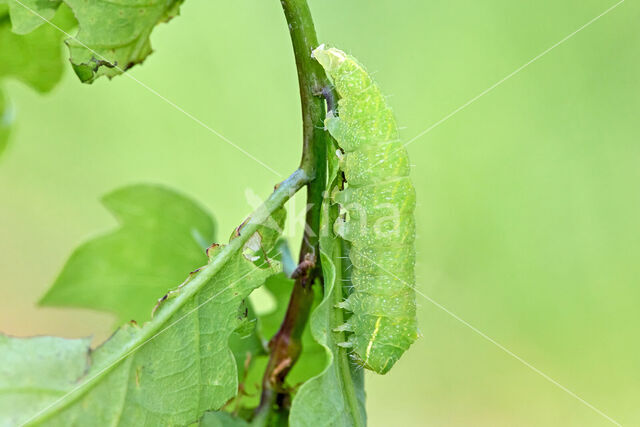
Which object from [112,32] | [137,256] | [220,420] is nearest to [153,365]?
[220,420]

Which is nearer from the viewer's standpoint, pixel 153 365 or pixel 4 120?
pixel 153 365

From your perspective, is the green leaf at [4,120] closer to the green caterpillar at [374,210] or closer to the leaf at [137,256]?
the leaf at [137,256]

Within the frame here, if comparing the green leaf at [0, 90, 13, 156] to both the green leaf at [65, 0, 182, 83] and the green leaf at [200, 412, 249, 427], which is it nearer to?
the green leaf at [65, 0, 182, 83]

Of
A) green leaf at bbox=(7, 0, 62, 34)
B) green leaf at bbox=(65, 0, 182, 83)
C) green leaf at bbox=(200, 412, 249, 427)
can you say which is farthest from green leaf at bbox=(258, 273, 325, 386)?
green leaf at bbox=(7, 0, 62, 34)

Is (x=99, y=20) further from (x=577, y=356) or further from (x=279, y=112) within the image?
(x=577, y=356)

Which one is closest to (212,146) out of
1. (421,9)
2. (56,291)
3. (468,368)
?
(421,9)

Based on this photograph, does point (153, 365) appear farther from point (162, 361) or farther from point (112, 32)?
point (112, 32)
